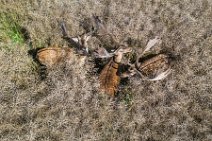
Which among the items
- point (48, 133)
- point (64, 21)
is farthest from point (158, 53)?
point (48, 133)

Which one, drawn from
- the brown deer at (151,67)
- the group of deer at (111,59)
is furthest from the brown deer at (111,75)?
the brown deer at (151,67)

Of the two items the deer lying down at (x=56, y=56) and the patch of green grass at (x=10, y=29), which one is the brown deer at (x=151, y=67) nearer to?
the deer lying down at (x=56, y=56)

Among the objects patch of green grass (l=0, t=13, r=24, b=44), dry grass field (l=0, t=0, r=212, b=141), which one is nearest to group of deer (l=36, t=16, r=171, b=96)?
dry grass field (l=0, t=0, r=212, b=141)

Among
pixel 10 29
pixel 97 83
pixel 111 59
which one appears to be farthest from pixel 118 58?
pixel 10 29

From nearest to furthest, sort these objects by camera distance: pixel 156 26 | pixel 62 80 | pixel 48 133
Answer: pixel 48 133
pixel 62 80
pixel 156 26

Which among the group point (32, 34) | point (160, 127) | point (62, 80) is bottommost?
point (160, 127)

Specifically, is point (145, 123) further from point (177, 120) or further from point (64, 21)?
point (64, 21)

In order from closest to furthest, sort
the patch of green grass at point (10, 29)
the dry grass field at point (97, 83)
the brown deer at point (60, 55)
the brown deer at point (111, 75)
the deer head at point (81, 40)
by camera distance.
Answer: the dry grass field at point (97, 83)
the brown deer at point (111, 75)
the deer head at point (81, 40)
the brown deer at point (60, 55)
the patch of green grass at point (10, 29)

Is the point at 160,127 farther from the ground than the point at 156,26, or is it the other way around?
the point at 156,26
